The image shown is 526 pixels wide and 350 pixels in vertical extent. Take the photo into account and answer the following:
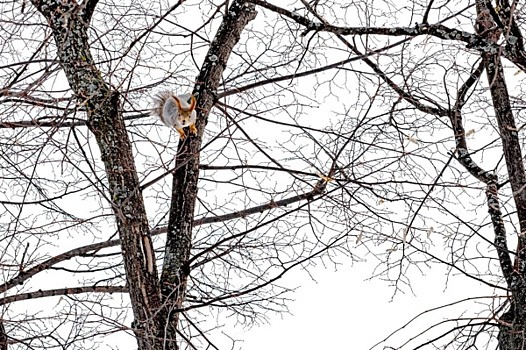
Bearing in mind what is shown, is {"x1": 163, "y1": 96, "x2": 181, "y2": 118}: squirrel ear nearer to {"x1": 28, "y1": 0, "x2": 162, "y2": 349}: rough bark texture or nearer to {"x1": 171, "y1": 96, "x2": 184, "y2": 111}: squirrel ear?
{"x1": 171, "y1": 96, "x2": 184, "y2": 111}: squirrel ear

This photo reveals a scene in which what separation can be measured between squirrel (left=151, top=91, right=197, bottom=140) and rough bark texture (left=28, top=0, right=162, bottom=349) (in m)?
0.11

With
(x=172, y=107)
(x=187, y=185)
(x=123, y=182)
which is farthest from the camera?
(x=187, y=185)

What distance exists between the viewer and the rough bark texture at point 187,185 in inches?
62.3

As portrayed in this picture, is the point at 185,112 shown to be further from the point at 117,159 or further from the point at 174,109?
the point at 117,159

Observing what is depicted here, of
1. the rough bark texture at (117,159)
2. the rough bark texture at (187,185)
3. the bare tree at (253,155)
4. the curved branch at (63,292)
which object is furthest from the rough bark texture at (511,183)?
the curved branch at (63,292)

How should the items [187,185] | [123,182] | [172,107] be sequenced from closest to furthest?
1. [172,107]
2. [123,182]
3. [187,185]

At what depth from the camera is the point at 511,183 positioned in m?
1.54

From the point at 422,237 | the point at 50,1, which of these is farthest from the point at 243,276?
the point at 50,1

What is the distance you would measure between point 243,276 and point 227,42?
61cm

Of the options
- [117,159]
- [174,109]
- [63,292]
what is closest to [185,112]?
[174,109]

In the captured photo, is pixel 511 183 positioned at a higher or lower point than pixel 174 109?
lower

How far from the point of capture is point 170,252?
1.65m

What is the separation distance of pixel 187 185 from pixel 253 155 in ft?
1.34

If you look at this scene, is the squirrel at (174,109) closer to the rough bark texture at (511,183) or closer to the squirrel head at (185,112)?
the squirrel head at (185,112)
